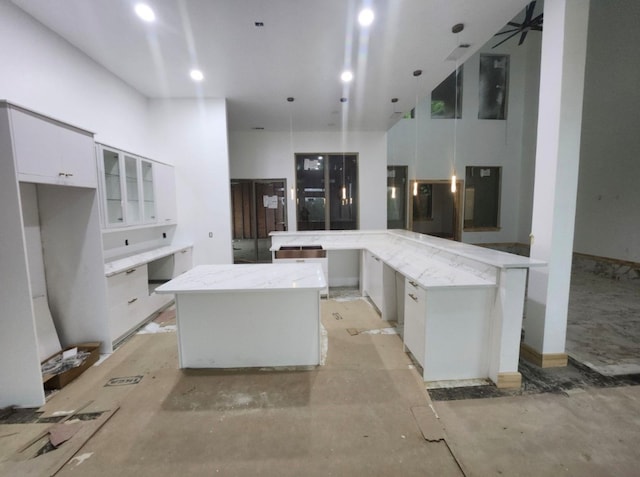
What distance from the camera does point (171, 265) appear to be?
13.6 feet

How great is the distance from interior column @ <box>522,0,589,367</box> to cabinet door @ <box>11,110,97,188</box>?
13.0ft

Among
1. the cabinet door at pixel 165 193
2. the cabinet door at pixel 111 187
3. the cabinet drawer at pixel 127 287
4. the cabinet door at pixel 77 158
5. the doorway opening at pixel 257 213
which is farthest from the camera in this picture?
the doorway opening at pixel 257 213

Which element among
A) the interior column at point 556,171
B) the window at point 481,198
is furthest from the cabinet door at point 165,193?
the window at point 481,198

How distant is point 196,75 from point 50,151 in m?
2.10

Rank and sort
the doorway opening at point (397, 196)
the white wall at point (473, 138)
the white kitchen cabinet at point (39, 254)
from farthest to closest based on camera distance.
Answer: the doorway opening at point (397, 196), the white wall at point (473, 138), the white kitchen cabinet at point (39, 254)

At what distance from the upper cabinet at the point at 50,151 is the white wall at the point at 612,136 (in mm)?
7925

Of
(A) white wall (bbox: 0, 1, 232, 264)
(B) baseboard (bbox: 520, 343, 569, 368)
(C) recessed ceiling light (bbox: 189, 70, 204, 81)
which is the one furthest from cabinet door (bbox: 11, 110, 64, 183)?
(B) baseboard (bbox: 520, 343, 569, 368)

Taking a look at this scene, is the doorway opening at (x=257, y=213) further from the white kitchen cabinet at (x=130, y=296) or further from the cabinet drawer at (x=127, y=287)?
the cabinet drawer at (x=127, y=287)

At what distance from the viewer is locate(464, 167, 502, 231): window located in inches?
306

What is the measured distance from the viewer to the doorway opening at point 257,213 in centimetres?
637

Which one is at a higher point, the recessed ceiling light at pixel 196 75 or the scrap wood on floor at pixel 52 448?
the recessed ceiling light at pixel 196 75

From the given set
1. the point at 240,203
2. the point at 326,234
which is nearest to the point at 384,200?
the point at 326,234

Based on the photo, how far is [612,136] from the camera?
5172 mm

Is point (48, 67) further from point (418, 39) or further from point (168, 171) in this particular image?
point (418, 39)
